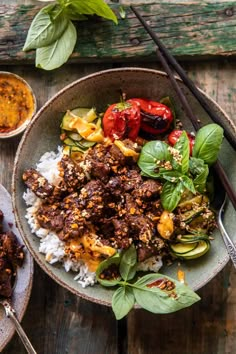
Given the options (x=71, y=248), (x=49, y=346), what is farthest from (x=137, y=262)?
(x=49, y=346)

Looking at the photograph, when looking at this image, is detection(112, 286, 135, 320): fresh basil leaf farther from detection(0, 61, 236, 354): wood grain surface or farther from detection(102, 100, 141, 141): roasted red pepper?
detection(102, 100, 141, 141): roasted red pepper

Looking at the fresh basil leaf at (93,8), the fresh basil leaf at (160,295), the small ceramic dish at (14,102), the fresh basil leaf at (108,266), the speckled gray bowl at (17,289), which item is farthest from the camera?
the small ceramic dish at (14,102)

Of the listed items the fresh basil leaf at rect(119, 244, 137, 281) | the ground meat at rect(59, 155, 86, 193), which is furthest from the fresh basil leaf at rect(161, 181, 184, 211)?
the ground meat at rect(59, 155, 86, 193)

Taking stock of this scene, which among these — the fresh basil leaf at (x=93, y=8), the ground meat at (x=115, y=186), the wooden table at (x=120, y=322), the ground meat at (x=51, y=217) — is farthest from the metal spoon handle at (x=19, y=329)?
the fresh basil leaf at (x=93, y=8)

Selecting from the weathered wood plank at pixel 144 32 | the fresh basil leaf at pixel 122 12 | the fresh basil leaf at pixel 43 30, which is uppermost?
the fresh basil leaf at pixel 43 30

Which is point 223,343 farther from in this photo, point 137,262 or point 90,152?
point 90,152

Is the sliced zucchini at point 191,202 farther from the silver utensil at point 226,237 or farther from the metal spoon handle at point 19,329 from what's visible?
the metal spoon handle at point 19,329

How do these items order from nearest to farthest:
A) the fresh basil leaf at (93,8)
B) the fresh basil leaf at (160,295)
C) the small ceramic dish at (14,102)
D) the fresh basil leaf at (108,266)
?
the fresh basil leaf at (160,295) → the fresh basil leaf at (108,266) → the fresh basil leaf at (93,8) → the small ceramic dish at (14,102)

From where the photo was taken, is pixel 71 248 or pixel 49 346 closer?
pixel 71 248
